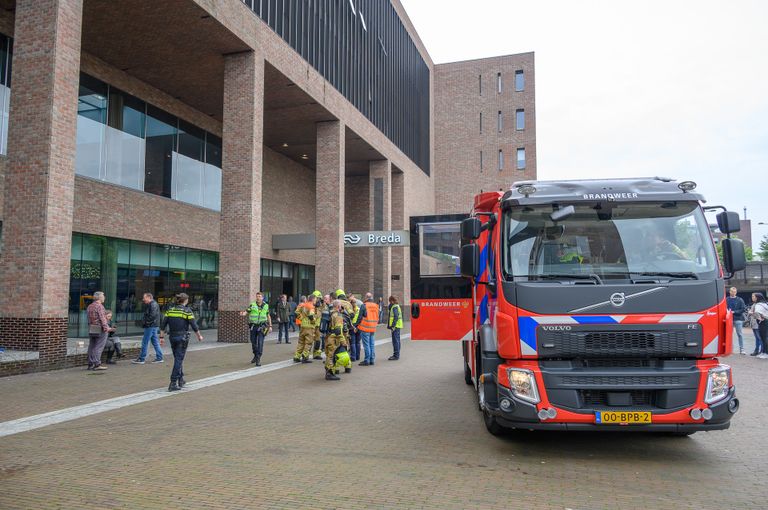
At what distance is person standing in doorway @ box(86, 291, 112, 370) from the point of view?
12.2 m

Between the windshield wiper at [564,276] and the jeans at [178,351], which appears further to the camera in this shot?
the jeans at [178,351]

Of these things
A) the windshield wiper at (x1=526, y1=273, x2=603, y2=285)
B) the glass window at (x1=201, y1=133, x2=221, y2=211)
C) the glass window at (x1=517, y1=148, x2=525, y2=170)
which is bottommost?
the windshield wiper at (x1=526, y1=273, x2=603, y2=285)

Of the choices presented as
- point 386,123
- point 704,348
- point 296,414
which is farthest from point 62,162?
point 386,123

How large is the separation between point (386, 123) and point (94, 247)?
2016 centimetres

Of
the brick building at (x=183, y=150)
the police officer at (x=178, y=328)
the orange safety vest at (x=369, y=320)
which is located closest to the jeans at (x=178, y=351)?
the police officer at (x=178, y=328)

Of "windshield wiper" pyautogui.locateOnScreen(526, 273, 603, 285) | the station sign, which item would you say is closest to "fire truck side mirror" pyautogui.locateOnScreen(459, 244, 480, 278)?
"windshield wiper" pyautogui.locateOnScreen(526, 273, 603, 285)

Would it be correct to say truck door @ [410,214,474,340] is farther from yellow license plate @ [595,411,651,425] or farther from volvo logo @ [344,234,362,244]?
volvo logo @ [344,234,362,244]

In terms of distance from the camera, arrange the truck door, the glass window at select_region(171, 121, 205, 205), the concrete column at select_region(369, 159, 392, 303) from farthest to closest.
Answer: the concrete column at select_region(369, 159, 392, 303), the glass window at select_region(171, 121, 205, 205), the truck door

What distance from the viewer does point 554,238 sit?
5836mm

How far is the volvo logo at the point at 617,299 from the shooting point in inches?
211

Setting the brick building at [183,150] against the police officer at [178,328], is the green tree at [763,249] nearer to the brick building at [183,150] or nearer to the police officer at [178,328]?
the brick building at [183,150]

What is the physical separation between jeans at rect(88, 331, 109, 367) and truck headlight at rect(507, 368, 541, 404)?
10259mm

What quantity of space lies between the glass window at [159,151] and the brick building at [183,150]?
7 cm

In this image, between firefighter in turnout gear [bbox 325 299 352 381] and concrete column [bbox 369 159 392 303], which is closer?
firefighter in turnout gear [bbox 325 299 352 381]
